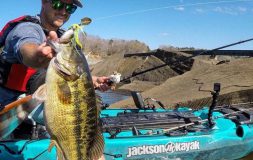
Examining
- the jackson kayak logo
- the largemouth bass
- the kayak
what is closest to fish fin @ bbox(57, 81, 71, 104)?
the largemouth bass

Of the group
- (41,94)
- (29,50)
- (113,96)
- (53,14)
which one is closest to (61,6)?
(53,14)

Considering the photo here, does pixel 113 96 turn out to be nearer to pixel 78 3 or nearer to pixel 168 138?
pixel 168 138

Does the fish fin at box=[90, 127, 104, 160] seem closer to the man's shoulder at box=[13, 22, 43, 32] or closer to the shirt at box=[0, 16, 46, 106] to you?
the shirt at box=[0, 16, 46, 106]

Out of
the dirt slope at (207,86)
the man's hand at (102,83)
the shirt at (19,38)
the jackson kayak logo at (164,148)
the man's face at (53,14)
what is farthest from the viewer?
the dirt slope at (207,86)

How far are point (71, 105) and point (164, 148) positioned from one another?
380 cm

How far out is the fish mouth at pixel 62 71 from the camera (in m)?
2.82

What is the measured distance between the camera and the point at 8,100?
15.2 ft

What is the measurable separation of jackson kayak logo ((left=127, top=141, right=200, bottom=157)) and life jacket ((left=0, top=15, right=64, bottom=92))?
2344 mm

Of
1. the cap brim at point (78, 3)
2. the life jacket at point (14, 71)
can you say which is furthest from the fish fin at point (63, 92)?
the cap brim at point (78, 3)

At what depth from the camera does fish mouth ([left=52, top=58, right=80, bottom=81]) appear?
282 cm

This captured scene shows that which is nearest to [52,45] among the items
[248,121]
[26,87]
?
[26,87]

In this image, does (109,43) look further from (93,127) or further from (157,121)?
(93,127)

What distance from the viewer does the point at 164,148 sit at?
651 cm

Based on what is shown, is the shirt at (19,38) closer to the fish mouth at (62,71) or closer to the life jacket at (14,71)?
the life jacket at (14,71)
